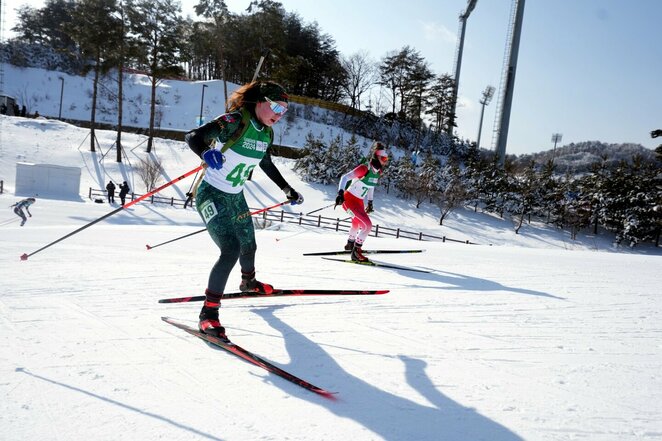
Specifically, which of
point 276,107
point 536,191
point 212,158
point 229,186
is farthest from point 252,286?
point 536,191

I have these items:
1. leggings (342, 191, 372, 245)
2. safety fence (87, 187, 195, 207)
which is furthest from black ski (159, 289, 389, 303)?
safety fence (87, 187, 195, 207)

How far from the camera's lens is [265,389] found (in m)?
2.09

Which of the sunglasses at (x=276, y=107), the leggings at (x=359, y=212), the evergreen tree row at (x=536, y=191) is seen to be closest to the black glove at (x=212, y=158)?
the sunglasses at (x=276, y=107)

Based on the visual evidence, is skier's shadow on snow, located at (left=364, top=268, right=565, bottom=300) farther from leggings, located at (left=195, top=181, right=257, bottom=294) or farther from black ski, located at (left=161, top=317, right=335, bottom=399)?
black ski, located at (left=161, top=317, right=335, bottom=399)

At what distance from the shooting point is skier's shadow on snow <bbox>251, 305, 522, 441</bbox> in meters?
1.79

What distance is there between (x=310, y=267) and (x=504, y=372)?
350cm

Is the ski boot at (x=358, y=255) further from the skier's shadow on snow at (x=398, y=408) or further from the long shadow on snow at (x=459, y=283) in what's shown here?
the skier's shadow on snow at (x=398, y=408)

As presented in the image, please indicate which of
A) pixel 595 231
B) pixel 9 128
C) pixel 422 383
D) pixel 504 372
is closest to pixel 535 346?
pixel 504 372

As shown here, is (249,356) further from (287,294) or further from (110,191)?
(110,191)

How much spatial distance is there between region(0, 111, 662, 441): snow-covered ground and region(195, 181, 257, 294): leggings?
462 millimetres

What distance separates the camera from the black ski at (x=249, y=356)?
210cm

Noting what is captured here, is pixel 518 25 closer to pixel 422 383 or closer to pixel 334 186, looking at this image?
pixel 334 186

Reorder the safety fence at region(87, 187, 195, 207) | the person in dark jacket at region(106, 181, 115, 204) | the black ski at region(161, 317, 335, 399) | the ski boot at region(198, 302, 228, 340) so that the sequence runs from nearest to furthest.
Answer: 1. the black ski at region(161, 317, 335, 399)
2. the ski boot at region(198, 302, 228, 340)
3. the person in dark jacket at region(106, 181, 115, 204)
4. the safety fence at region(87, 187, 195, 207)

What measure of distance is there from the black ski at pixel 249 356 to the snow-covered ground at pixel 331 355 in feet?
0.16
